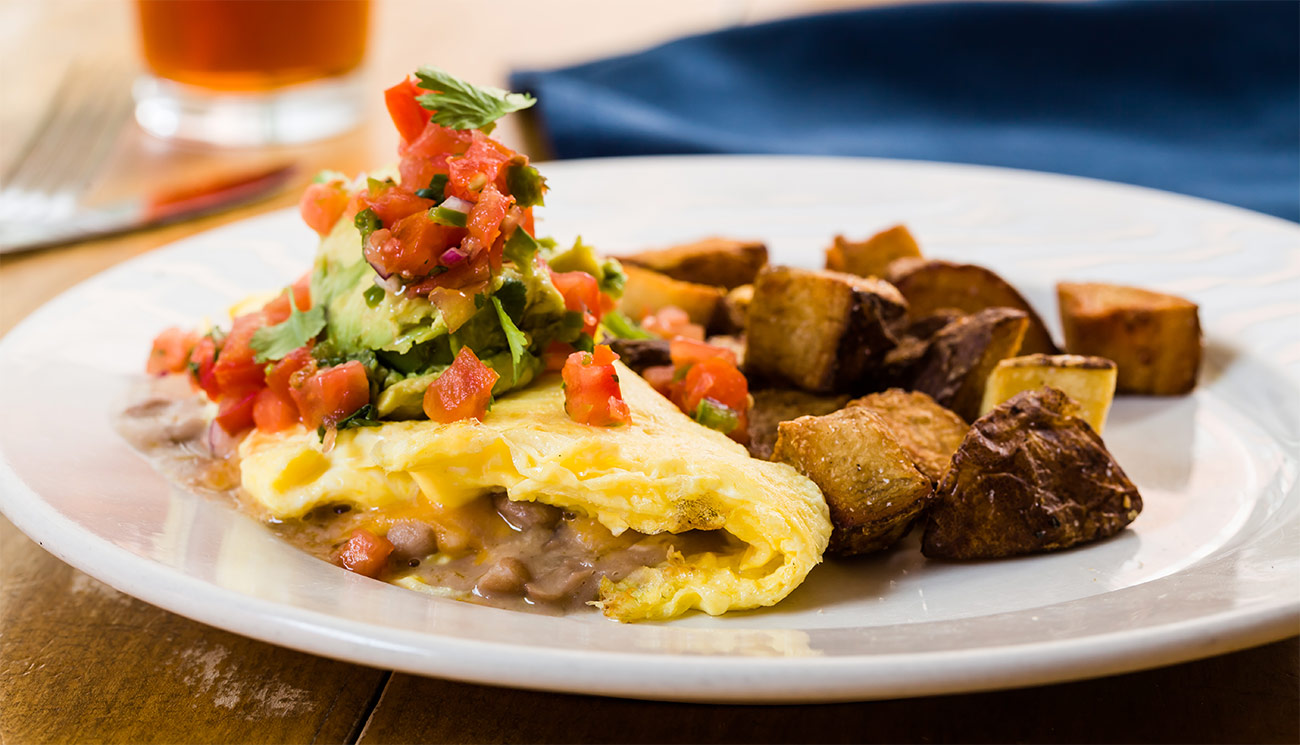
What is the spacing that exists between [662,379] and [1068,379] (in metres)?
0.95

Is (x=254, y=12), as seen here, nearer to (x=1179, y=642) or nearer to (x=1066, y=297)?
(x=1066, y=297)

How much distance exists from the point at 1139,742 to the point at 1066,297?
175cm

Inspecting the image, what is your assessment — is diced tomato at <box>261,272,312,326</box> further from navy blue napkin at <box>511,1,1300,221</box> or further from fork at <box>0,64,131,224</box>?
navy blue napkin at <box>511,1,1300,221</box>

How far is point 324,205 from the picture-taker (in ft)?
9.49

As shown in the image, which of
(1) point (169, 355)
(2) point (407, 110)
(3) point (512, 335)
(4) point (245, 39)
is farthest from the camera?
(4) point (245, 39)

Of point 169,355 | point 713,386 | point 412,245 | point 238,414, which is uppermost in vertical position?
point 412,245

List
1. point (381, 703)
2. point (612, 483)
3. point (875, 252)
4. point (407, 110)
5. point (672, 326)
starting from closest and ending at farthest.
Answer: point (381, 703) < point (612, 483) < point (407, 110) < point (672, 326) < point (875, 252)

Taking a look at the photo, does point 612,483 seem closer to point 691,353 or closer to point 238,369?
point 691,353

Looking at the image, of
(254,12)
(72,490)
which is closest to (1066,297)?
(72,490)

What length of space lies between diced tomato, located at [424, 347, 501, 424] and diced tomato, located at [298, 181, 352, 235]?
23.6 inches

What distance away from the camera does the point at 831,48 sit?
620 cm

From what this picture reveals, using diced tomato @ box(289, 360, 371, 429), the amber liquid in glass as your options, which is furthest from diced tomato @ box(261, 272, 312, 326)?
the amber liquid in glass

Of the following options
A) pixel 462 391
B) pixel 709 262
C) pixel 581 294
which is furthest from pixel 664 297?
pixel 462 391

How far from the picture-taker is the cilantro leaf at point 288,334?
276 cm
